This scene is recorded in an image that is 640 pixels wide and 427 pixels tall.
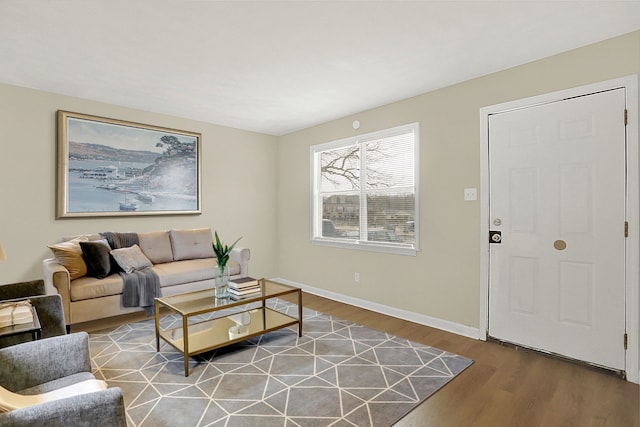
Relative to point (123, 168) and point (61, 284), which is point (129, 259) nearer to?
point (61, 284)

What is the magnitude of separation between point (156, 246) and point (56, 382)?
8.98 ft

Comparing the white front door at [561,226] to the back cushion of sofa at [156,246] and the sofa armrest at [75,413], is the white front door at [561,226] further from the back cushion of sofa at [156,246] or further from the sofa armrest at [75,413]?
the back cushion of sofa at [156,246]

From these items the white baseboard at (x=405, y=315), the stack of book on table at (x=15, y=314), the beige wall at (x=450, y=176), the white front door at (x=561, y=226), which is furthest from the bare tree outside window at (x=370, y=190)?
the stack of book on table at (x=15, y=314)

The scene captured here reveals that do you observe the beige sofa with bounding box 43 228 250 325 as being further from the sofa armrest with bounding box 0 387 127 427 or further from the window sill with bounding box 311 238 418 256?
the sofa armrest with bounding box 0 387 127 427

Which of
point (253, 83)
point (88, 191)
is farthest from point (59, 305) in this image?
point (253, 83)

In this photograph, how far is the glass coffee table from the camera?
2.54 m

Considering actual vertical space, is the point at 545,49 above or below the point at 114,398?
above

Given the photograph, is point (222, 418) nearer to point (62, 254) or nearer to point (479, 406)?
point (479, 406)

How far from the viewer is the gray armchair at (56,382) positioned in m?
1.07

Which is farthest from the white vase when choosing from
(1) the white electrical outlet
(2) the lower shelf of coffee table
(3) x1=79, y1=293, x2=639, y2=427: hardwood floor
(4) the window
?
(1) the white electrical outlet

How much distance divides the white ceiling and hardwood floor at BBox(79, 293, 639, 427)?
8.22 feet

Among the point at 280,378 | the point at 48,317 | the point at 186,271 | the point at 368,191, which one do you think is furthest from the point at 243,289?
the point at 368,191

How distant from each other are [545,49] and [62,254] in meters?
4.68

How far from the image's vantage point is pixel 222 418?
1931mm
